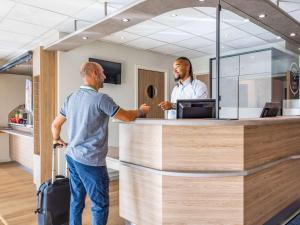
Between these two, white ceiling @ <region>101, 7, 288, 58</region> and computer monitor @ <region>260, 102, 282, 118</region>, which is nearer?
computer monitor @ <region>260, 102, 282, 118</region>

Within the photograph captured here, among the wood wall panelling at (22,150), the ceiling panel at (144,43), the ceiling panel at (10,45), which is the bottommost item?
the wood wall panelling at (22,150)

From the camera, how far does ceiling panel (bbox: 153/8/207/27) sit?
377 cm

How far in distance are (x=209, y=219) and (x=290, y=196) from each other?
1308 millimetres

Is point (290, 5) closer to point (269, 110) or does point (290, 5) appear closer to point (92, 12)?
point (269, 110)

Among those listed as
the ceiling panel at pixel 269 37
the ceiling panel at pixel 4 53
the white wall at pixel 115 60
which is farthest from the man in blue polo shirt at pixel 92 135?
the ceiling panel at pixel 4 53

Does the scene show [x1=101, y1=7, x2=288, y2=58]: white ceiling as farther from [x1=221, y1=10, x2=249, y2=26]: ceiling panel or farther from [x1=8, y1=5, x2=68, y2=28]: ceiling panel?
[x1=8, y1=5, x2=68, y2=28]: ceiling panel

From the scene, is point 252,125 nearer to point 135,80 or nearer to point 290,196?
point 290,196

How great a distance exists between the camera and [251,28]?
4.52 metres

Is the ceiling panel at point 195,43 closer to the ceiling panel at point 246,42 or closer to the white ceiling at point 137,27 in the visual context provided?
the white ceiling at point 137,27

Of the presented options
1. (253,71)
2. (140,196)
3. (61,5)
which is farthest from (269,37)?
(140,196)

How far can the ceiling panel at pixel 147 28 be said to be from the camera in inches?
169

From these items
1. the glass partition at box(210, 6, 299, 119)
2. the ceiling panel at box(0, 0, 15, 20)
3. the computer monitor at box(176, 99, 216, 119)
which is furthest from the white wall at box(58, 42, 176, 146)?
the computer monitor at box(176, 99, 216, 119)

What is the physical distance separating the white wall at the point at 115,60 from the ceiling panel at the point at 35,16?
0.72 meters

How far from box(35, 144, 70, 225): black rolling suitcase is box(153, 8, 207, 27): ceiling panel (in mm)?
2376
